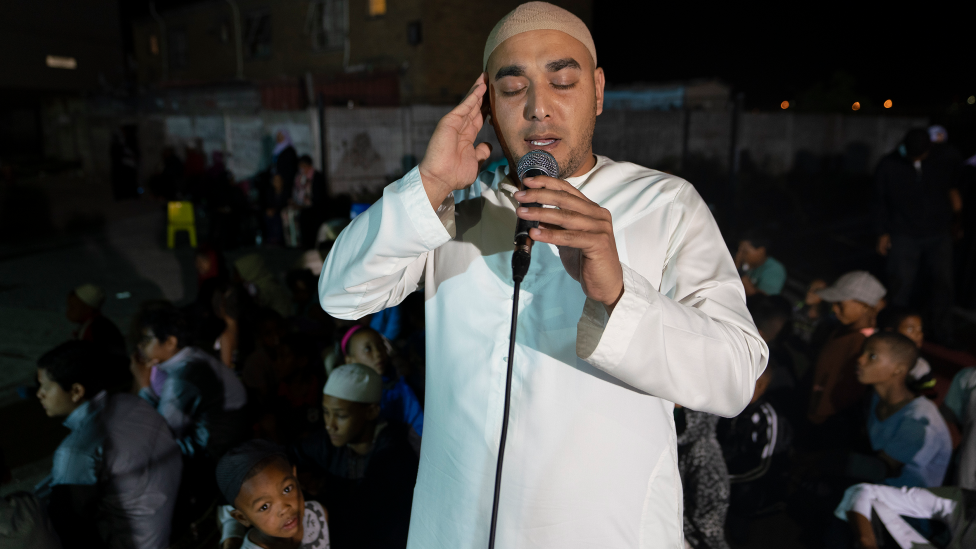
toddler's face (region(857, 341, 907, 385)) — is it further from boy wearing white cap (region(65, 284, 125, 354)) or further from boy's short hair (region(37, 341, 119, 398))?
boy wearing white cap (region(65, 284, 125, 354))

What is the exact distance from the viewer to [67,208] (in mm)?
14547

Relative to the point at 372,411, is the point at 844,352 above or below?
above

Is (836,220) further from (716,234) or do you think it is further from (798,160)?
(716,234)

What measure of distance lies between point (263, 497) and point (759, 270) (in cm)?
429

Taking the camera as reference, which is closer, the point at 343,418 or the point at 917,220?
the point at 343,418

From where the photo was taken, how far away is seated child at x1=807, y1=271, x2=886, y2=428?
3.64m

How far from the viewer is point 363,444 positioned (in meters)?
3.21

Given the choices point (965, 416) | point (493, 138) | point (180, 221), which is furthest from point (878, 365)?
point (180, 221)

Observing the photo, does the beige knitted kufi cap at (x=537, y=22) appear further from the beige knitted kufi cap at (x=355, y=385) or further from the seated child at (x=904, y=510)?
the seated child at (x=904, y=510)

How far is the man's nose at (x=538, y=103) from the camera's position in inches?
51.9

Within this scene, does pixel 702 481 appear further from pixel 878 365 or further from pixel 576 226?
pixel 576 226

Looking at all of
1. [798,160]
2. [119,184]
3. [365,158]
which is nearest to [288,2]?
[119,184]

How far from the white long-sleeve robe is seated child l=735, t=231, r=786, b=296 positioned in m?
3.74

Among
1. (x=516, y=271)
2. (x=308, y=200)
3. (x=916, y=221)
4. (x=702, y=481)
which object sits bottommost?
(x=702, y=481)
